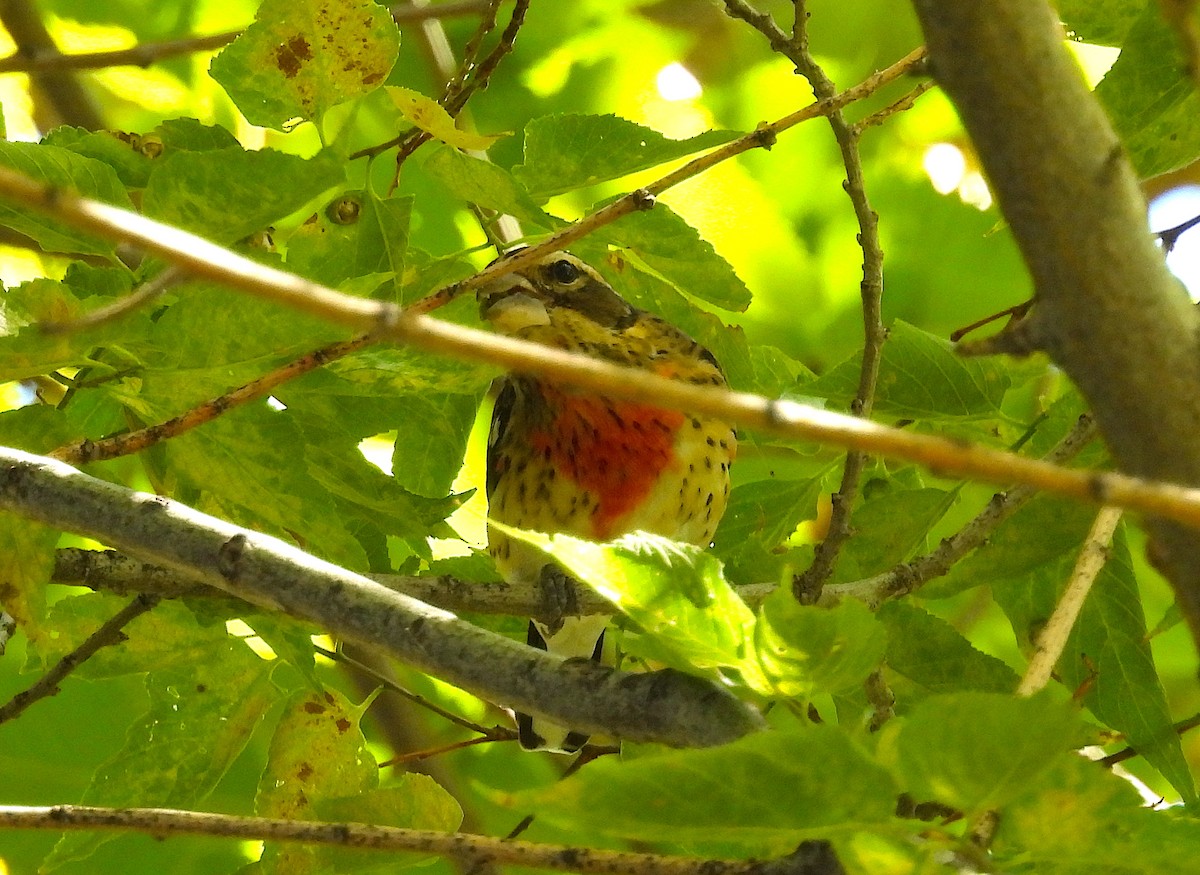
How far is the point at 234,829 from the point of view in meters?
1.88

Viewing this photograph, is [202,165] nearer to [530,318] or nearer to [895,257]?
[530,318]

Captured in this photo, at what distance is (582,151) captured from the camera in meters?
2.76

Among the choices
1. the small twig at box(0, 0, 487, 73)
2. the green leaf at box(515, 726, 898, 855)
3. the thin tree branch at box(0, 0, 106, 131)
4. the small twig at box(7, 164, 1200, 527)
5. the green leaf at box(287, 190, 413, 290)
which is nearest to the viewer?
the small twig at box(7, 164, 1200, 527)

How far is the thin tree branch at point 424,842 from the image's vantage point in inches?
64.5

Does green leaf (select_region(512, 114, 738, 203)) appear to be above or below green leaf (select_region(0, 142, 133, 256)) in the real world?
below

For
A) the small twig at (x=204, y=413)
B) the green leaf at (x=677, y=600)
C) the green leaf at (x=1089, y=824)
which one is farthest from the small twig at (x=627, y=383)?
the small twig at (x=204, y=413)

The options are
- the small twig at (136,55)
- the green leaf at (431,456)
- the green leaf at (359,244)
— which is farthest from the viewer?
the small twig at (136,55)

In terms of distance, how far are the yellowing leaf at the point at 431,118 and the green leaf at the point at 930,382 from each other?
84cm

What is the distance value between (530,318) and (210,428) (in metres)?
1.82

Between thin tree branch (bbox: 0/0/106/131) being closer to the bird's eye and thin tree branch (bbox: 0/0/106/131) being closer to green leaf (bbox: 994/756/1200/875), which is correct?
the bird's eye

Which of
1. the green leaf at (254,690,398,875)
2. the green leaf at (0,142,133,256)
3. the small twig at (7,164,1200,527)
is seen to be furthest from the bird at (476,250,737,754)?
the small twig at (7,164,1200,527)

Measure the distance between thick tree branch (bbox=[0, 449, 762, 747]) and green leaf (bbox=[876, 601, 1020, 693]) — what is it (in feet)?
3.05

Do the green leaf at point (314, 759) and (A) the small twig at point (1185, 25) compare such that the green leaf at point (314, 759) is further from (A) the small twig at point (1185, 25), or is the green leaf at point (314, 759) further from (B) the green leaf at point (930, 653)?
(A) the small twig at point (1185, 25)

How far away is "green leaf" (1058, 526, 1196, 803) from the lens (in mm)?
2660
